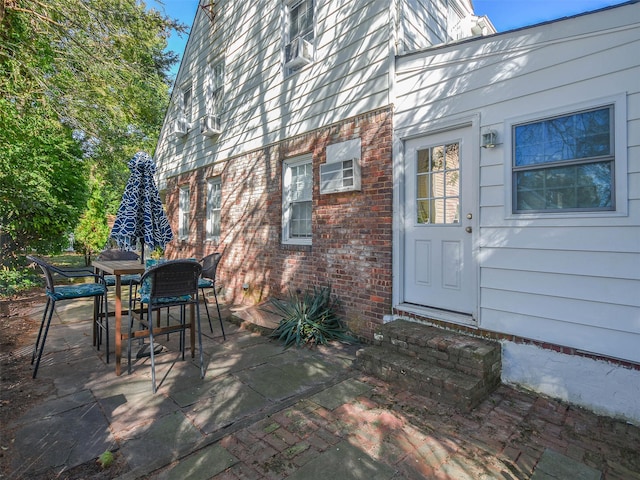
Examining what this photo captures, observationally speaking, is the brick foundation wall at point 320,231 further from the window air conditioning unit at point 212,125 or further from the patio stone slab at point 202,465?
the patio stone slab at point 202,465

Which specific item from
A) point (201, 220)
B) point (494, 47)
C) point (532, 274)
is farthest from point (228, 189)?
point (532, 274)

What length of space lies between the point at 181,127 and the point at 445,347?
8.54 meters

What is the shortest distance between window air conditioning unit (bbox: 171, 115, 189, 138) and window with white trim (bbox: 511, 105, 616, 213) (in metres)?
8.03

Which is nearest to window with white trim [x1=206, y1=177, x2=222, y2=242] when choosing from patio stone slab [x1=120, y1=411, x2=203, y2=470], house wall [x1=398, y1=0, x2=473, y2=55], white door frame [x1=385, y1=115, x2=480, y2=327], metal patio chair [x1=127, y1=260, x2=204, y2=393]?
metal patio chair [x1=127, y1=260, x2=204, y2=393]

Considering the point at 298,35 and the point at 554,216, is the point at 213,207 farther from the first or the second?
the point at 554,216

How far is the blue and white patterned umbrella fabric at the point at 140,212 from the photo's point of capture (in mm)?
3822

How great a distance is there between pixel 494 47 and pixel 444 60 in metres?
0.52

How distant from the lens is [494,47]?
3299 millimetres

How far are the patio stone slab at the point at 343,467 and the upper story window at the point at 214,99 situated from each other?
23.0ft

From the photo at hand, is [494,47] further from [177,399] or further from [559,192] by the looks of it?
[177,399]

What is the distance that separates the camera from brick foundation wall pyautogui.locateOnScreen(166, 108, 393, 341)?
167 inches

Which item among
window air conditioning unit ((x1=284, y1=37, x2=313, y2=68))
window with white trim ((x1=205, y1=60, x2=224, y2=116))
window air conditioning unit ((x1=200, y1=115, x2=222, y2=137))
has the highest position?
window with white trim ((x1=205, y1=60, x2=224, y2=116))

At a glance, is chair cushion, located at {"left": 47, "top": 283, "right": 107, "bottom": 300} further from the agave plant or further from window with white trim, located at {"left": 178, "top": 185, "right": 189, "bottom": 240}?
window with white trim, located at {"left": 178, "top": 185, "right": 189, "bottom": 240}

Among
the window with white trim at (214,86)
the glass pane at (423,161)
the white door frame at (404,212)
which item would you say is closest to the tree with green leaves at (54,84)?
the window with white trim at (214,86)
